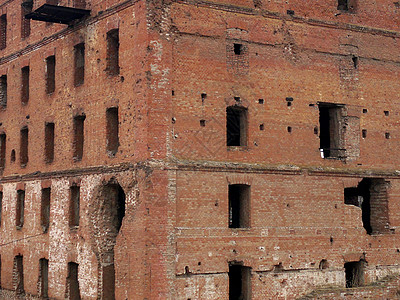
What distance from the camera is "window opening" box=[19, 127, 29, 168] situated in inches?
1045

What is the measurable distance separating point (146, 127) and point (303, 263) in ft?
20.7

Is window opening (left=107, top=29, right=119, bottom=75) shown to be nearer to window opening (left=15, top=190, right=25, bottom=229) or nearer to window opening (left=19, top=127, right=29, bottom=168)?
window opening (left=19, top=127, right=29, bottom=168)

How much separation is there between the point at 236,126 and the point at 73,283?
7.10 m

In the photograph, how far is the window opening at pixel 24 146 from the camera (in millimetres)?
26531

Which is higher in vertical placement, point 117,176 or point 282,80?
point 282,80

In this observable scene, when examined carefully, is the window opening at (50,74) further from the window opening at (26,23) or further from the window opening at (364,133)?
the window opening at (364,133)

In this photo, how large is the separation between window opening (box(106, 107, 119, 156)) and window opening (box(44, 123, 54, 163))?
410 centimetres

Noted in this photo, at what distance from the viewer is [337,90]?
902 inches

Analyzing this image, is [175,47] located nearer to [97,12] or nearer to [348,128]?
[97,12]

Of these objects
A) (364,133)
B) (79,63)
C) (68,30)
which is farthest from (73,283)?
(364,133)

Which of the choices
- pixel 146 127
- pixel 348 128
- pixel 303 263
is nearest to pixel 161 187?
pixel 146 127

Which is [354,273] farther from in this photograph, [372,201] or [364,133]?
[364,133]

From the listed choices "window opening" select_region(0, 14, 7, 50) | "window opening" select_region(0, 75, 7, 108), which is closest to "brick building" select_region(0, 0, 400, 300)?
"window opening" select_region(0, 75, 7, 108)

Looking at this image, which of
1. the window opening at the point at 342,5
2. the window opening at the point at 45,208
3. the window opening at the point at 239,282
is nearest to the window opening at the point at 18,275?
the window opening at the point at 45,208
